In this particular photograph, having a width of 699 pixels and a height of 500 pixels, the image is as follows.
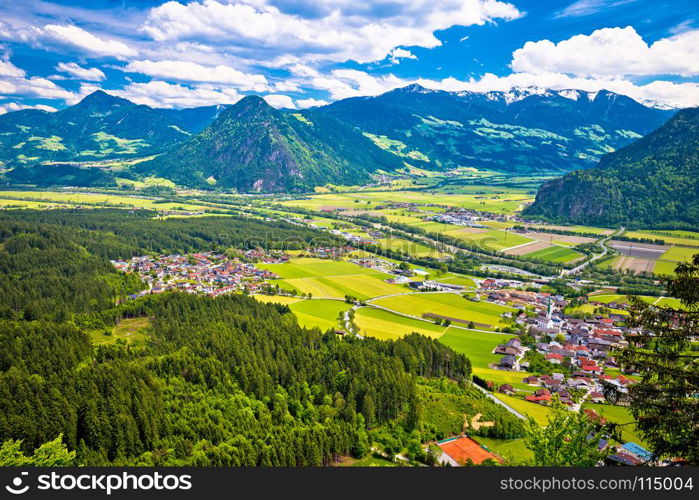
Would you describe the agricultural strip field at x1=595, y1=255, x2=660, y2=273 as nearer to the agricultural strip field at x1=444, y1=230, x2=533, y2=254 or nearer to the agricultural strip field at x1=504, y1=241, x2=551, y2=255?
the agricultural strip field at x1=504, y1=241, x2=551, y2=255

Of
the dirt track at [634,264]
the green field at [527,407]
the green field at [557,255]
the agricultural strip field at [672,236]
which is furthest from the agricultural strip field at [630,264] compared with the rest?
the green field at [527,407]

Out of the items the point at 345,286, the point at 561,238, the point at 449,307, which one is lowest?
the point at 449,307

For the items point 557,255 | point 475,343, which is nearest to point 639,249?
point 557,255

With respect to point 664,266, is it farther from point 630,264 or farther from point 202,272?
point 202,272

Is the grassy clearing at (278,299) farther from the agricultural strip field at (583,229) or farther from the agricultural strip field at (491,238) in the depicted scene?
the agricultural strip field at (583,229)

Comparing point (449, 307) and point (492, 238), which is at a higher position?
point (492, 238)

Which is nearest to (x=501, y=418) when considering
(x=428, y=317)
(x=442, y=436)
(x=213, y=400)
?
(x=442, y=436)

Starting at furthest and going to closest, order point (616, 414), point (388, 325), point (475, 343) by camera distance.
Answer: point (388, 325)
point (475, 343)
point (616, 414)

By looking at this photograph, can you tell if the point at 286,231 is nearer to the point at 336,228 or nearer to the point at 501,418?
the point at 336,228

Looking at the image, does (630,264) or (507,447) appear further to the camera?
(630,264)
